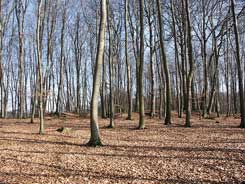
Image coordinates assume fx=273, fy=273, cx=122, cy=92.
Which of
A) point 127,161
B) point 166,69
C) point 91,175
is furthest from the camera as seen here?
point 166,69

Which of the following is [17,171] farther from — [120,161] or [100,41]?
[100,41]

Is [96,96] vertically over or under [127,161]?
over

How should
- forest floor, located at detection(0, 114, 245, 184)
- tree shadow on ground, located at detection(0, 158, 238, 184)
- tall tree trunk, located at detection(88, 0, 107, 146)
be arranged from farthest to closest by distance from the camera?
tall tree trunk, located at detection(88, 0, 107, 146) < forest floor, located at detection(0, 114, 245, 184) < tree shadow on ground, located at detection(0, 158, 238, 184)

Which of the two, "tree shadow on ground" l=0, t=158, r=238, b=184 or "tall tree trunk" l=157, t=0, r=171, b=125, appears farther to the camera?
"tall tree trunk" l=157, t=0, r=171, b=125

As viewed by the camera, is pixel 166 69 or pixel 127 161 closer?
pixel 127 161

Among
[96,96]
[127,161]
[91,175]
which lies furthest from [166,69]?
[91,175]

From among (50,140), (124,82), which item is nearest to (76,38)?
(124,82)

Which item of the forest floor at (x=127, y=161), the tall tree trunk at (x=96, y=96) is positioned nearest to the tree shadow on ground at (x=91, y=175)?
the forest floor at (x=127, y=161)

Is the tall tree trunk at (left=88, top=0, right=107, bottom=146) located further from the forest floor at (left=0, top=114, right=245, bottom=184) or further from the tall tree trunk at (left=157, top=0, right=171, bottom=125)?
the tall tree trunk at (left=157, top=0, right=171, bottom=125)

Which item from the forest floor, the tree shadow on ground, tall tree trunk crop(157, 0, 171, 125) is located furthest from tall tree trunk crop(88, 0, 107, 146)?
tall tree trunk crop(157, 0, 171, 125)

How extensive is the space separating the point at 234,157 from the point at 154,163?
240 centimetres

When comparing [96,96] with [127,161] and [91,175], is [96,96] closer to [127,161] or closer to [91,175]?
[127,161]

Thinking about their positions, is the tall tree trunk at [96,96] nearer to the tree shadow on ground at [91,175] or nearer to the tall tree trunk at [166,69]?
the tree shadow on ground at [91,175]

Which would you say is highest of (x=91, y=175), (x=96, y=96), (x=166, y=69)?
(x=166, y=69)
